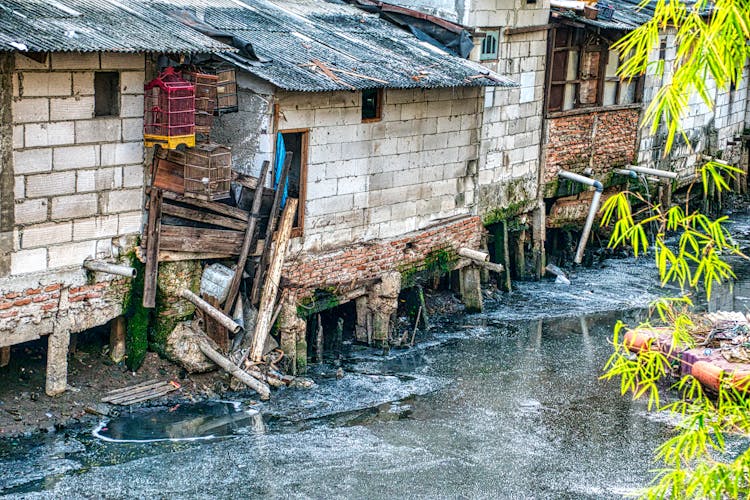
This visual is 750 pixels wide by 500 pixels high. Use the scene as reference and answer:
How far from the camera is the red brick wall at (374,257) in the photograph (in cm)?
1508

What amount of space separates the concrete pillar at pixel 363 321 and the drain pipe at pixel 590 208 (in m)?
6.71

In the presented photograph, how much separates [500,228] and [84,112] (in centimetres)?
1027

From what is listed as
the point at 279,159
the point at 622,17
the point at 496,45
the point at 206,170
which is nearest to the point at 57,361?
the point at 206,170

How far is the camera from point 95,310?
12719mm

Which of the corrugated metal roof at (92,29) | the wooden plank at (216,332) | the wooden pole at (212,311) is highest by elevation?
the corrugated metal roof at (92,29)

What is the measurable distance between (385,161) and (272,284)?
324 cm

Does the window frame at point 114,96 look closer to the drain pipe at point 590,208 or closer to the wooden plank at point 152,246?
the wooden plank at point 152,246

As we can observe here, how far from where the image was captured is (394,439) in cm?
1280

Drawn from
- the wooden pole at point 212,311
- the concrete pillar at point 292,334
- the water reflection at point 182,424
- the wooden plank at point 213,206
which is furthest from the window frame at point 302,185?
the water reflection at point 182,424

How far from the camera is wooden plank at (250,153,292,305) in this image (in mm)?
14078

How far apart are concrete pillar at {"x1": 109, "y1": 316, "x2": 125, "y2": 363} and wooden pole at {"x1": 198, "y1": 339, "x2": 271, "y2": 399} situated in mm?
1012

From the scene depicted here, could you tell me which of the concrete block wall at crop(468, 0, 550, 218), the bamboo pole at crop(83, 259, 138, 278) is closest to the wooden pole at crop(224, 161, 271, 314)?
the bamboo pole at crop(83, 259, 138, 278)

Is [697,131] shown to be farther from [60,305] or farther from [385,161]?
[60,305]

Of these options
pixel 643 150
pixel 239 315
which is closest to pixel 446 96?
pixel 239 315
